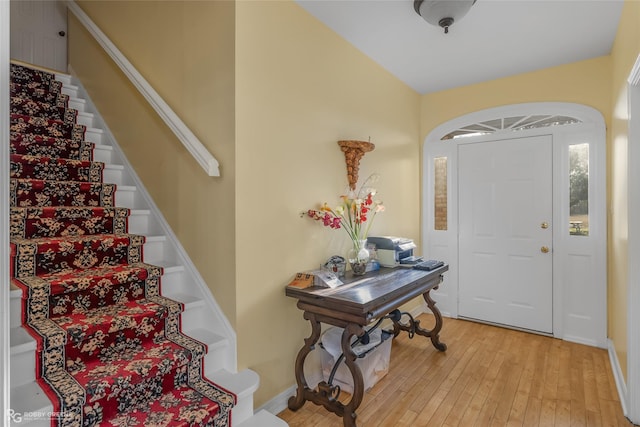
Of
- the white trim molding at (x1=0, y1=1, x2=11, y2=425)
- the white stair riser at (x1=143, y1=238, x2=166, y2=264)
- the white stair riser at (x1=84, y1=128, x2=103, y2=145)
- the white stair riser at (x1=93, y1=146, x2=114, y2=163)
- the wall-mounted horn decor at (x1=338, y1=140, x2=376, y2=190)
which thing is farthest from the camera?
the white stair riser at (x1=84, y1=128, x2=103, y2=145)

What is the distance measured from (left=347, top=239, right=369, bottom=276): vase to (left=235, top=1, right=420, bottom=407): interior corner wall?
0.48 ft

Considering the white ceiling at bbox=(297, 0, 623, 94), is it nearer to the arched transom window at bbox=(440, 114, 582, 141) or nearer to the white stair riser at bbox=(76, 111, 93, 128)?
the arched transom window at bbox=(440, 114, 582, 141)

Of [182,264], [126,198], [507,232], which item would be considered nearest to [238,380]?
[182,264]

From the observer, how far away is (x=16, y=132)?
253cm

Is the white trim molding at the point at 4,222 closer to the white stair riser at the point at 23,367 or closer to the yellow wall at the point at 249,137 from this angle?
the white stair riser at the point at 23,367

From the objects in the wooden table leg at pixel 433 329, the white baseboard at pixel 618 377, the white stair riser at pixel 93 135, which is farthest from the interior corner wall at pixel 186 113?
the white baseboard at pixel 618 377

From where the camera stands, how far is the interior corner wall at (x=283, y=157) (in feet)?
6.40

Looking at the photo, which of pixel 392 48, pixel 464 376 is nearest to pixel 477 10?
pixel 392 48

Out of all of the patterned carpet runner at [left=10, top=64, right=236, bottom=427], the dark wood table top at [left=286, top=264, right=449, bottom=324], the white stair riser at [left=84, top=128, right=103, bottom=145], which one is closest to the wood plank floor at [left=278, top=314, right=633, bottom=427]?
the dark wood table top at [left=286, top=264, right=449, bottom=324]

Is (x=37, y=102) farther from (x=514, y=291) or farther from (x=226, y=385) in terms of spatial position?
(x=514, y=291)

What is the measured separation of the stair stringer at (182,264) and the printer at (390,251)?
4.60 feet

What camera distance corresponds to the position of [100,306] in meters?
1.86

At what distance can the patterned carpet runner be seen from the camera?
146 centimetres

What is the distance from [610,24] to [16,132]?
14.7 ft
